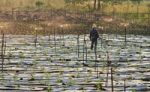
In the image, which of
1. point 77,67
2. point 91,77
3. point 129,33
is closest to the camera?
point 91,77

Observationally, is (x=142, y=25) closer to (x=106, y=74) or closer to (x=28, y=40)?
(x=28, y=40)

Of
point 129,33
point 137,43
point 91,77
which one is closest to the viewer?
point 91,77

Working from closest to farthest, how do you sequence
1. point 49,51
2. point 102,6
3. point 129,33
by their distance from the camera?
point 49,51, point 129,33, point 102,6

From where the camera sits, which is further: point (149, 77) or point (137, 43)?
point (137, 43)

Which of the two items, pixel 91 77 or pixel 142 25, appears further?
pixel 142 25

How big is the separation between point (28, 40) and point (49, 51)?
5697 millimetres

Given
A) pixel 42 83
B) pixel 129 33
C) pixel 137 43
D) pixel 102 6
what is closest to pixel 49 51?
pixel 137 43

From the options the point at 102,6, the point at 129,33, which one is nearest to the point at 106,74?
the point at 129,33

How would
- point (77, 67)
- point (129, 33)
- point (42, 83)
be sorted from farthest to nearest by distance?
point (129, 33)
point (77, 67)
point (42, 83)

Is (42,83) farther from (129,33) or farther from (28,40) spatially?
(129,33)

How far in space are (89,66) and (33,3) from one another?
87.4 ft

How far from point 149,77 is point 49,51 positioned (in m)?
7.78

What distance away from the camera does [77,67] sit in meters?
17.4

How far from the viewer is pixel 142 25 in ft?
119
